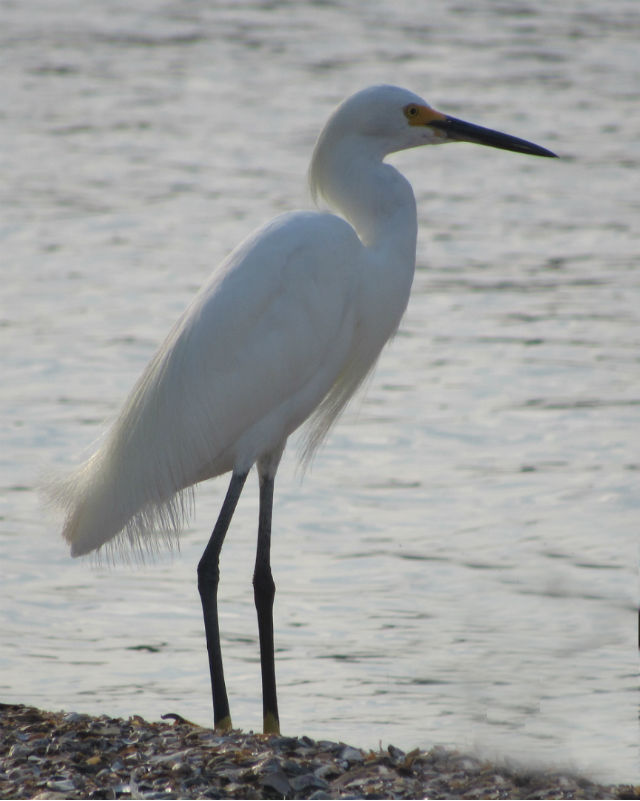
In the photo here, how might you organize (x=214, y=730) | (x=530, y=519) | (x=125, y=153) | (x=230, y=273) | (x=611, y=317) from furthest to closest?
(x=125, y=153), (x=611, y=317), (x=530, y=519), (x=230, y=273), (x=214, y=730)

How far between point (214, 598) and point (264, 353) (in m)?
0.87

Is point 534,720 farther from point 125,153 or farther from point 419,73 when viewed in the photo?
point 419,73

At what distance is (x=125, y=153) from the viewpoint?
14.3 m

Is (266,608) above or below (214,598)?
below

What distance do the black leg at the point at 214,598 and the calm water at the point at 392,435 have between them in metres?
0.24

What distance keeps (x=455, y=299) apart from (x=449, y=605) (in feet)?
14.4

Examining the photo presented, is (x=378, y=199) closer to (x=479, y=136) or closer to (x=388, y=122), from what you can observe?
(x=388, y=122)

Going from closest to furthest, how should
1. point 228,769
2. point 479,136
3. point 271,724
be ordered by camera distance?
point 228,769
point 271,724
point 479,136

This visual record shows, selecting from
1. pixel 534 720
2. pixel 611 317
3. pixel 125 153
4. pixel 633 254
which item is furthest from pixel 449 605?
pixel 125 153

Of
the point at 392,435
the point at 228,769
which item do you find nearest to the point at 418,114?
the point at 228,769

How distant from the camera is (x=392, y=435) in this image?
7551 millimetres

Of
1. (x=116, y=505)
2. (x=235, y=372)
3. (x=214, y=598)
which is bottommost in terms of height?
(x=214, y=598)

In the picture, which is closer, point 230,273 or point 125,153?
point 230,273

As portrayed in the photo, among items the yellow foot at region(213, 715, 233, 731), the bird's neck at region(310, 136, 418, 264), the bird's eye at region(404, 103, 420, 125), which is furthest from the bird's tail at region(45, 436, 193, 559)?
the bird's eye at region(404, 103, 420, 125)
